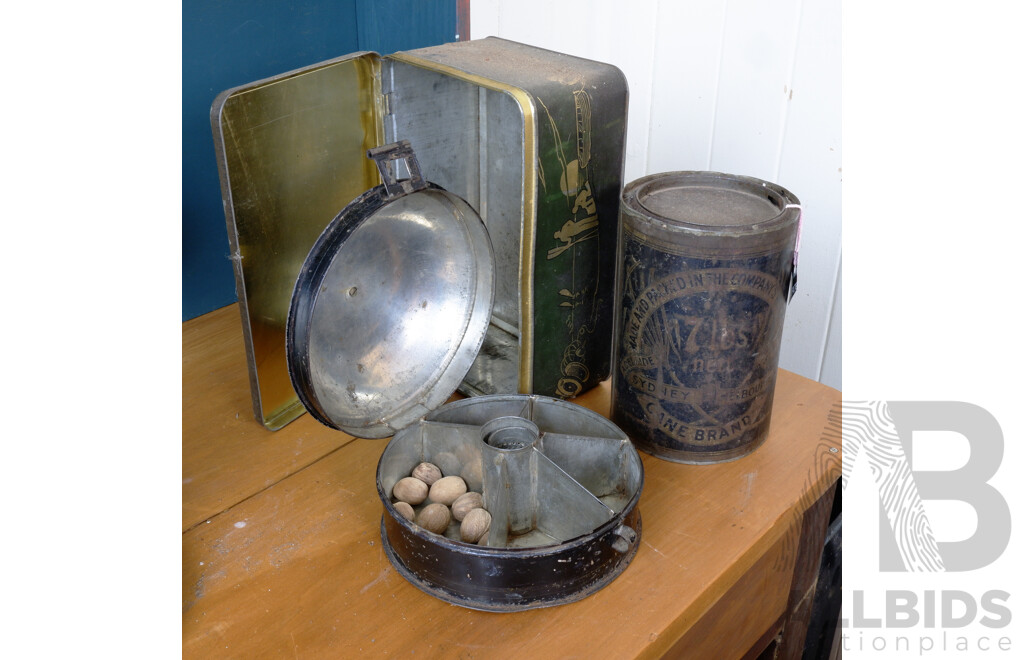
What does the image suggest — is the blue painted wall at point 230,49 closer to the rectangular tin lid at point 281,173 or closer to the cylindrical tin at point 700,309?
the rectangular tin lid at point 281,173

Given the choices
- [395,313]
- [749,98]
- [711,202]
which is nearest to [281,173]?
[395,313]

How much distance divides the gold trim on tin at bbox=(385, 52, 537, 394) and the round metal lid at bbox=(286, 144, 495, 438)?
41 mm

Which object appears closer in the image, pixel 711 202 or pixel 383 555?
pixel 383 555

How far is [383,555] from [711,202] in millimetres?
528

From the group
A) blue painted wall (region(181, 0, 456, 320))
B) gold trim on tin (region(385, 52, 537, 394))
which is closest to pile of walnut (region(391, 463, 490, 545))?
gold trim on tin (region(385, 52, 537, 394))

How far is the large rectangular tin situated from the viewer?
0.99 m

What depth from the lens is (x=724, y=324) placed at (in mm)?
966

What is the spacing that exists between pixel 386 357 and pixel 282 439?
19 centimetres

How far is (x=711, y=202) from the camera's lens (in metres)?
1.02

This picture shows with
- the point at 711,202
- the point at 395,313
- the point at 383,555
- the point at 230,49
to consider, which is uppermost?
the point at 230,49

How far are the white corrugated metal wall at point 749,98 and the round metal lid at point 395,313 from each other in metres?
0.47

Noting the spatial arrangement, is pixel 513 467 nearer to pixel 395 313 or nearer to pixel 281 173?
pixel 395 313

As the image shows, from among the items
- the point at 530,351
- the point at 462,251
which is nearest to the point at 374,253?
the point at 462,251

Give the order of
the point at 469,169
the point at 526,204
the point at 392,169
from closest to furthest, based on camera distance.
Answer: the point at 392,169, the point at 526,204, the point at 469,169
